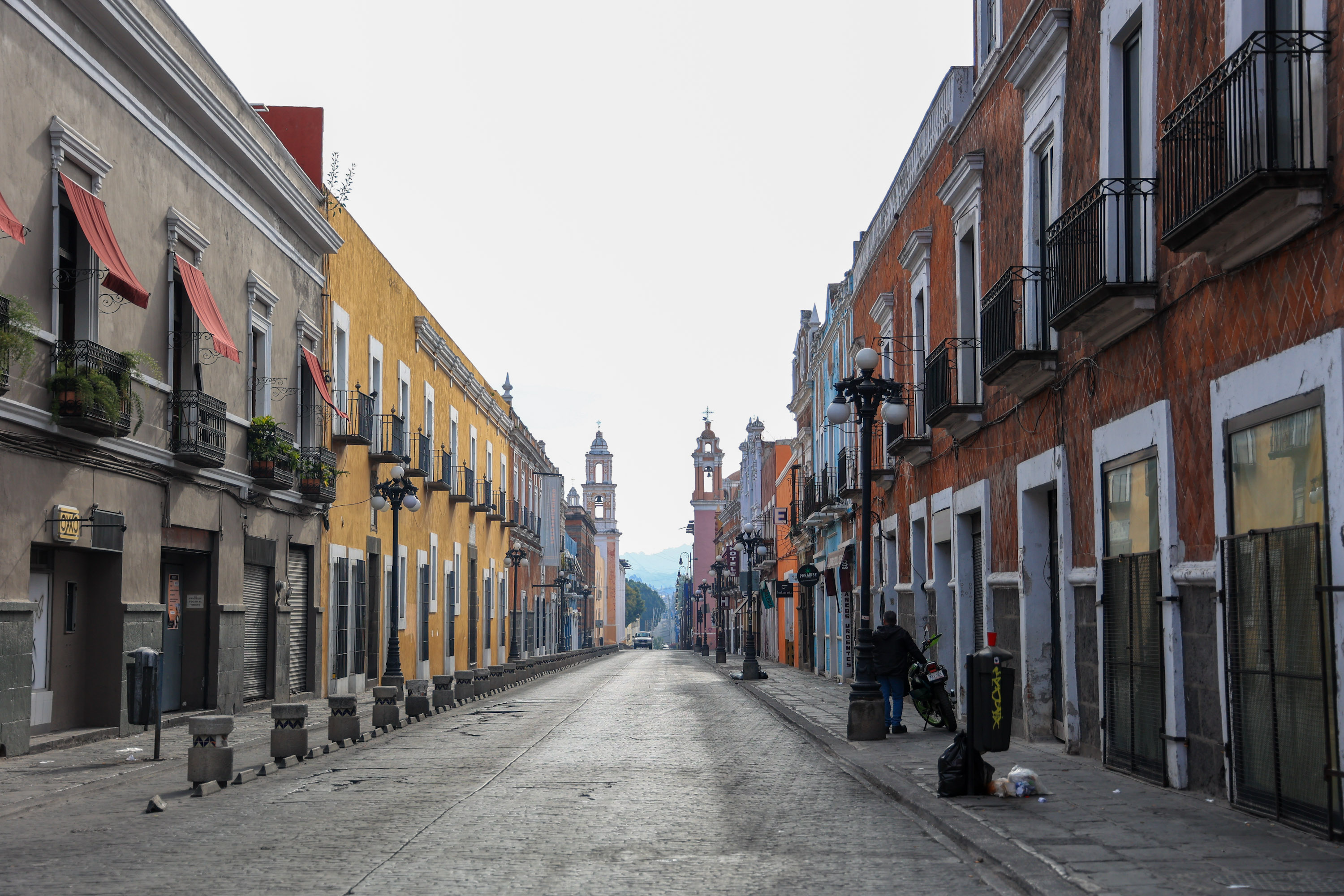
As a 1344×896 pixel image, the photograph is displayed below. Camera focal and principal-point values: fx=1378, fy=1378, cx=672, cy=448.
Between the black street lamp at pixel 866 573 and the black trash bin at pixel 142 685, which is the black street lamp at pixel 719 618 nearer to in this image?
the black street lamp at pixel 866 573

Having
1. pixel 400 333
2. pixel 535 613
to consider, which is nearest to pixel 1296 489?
pixel 400 333

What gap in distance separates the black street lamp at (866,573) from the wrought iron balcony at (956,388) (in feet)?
2.60

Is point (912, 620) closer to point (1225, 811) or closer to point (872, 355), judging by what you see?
point (872, 355)

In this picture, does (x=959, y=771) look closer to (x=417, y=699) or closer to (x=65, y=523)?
(x=65, y=523)

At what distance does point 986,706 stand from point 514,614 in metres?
49.1

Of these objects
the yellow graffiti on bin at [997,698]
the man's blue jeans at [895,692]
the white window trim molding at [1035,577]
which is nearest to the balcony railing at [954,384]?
the white window trim molding at [1035,577]

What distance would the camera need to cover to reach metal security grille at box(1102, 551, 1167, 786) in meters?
11.4

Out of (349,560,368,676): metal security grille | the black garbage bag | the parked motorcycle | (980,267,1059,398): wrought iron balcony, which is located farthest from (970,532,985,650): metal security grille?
(349,560,368,676): metal security grille

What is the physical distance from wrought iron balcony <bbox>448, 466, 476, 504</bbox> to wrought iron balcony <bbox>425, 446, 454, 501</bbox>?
171 mm

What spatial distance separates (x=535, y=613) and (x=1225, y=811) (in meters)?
59.9

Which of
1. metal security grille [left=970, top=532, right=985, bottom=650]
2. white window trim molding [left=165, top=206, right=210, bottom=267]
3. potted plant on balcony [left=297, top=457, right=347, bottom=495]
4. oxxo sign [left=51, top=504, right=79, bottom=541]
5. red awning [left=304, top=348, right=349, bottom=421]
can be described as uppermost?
white window trim molding [left=165, top=206, right=210, bottom=267]

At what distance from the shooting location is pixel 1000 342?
51.1 feet

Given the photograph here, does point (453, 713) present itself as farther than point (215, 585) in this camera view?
Yes

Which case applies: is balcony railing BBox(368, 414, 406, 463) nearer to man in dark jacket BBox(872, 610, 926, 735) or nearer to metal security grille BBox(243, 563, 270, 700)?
metal security grille BBox(243, 563, 270, 700)
